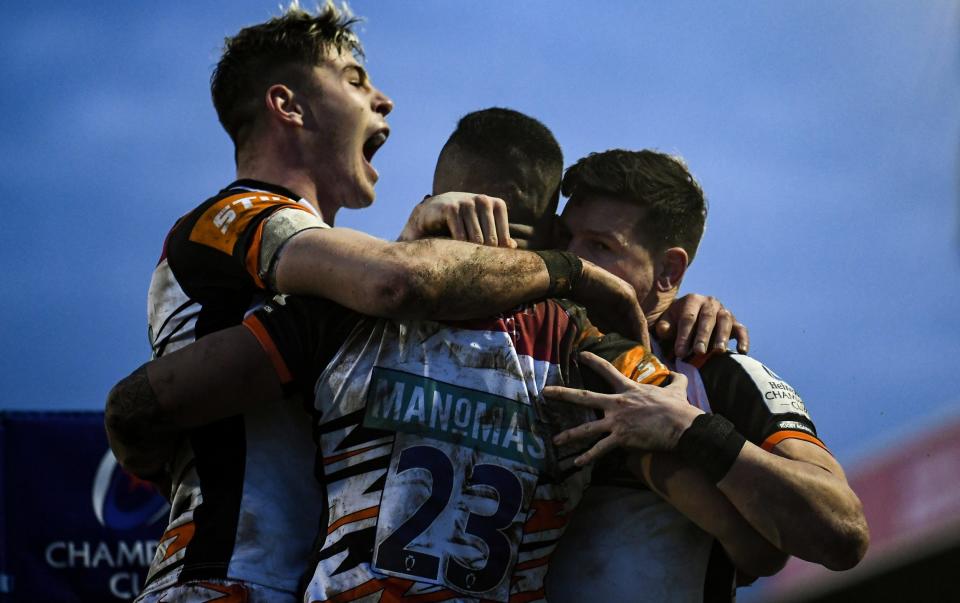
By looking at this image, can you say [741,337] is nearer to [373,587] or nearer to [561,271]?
[561,271]

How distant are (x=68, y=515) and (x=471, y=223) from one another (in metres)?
8.45

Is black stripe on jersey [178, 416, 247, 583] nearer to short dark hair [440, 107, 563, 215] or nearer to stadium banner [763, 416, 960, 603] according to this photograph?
short dark hair [440, 107, 563, 215]

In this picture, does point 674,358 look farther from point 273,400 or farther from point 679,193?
point 273,400

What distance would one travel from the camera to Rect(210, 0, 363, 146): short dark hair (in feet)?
15.6

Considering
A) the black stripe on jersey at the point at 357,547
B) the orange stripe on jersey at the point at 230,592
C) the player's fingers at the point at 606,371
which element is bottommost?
the orange stripe on jersey at the point at 230,592

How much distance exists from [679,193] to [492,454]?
1.88 metres

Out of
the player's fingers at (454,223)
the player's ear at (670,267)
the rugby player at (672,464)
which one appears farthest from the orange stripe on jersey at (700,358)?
the player's fingers at (454,223)

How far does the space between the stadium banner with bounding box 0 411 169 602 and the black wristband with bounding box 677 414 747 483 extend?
27.0 ft

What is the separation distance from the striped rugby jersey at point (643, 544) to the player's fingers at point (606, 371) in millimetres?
251

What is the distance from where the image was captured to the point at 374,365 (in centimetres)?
318

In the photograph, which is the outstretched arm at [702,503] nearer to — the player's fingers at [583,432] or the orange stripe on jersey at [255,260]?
the player's fingers at [583,432]

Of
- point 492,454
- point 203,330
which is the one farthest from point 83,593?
point 492,454

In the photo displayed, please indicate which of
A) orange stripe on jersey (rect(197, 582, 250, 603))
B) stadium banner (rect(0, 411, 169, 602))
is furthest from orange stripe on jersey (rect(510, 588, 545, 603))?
stadium banner (rect(0, 411, 169, 602))

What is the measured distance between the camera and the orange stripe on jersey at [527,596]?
3.14 meters
